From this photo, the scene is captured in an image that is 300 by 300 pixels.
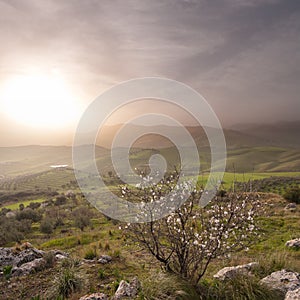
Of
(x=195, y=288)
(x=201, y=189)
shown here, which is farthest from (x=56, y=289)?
(x=201, y=189)

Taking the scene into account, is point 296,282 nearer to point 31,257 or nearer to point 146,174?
point 146,174

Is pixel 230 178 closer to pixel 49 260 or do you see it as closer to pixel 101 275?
pixel 49 260

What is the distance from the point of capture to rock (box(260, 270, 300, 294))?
233 inches

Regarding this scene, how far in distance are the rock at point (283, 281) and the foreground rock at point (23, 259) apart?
6880 millimetres

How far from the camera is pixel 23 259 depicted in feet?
32.6

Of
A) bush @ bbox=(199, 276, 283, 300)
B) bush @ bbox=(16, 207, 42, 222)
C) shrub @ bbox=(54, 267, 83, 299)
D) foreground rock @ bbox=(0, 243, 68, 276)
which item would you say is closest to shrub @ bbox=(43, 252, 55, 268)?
foreground rock @ bbox=(0, 243, 68, 276)

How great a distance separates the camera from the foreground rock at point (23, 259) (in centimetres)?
876

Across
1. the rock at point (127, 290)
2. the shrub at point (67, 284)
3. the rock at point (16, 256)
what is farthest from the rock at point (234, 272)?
the rock at point (16, 256)

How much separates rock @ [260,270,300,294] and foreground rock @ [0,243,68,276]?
271 inches

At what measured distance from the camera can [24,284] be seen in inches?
309

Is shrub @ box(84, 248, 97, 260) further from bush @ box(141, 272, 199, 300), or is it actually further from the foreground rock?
bush @ box(141, 272, 199, 300)

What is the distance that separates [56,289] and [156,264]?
3611mm

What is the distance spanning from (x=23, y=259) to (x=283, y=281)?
862 centimetres

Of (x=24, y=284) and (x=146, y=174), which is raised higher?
(x=146, y=174)
